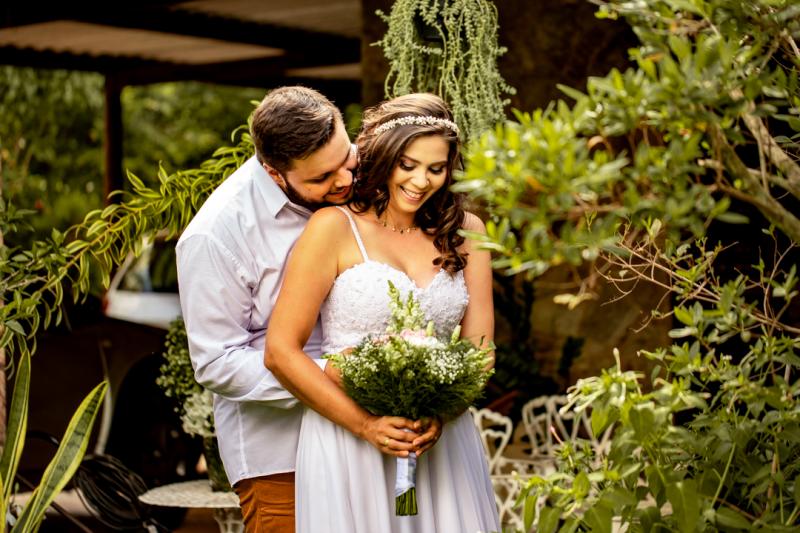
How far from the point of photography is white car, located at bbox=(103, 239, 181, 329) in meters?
6.68

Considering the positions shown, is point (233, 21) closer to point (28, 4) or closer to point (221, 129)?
point (28, 4)

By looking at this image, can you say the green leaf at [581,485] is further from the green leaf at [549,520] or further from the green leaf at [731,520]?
the green leaf at [731,520]

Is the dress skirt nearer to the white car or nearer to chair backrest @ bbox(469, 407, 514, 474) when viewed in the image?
chair backrest @ bbox(469, 407, 514, 474)

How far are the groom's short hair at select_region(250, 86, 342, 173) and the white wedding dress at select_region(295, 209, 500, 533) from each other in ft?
0.66

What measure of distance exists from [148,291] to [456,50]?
366 centimetres

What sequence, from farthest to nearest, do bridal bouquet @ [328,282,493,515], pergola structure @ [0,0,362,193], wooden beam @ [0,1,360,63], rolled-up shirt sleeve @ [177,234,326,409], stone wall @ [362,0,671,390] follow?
pergola structure @ [0,0,362,193] < wooden beam @ [0,1,360,63] < stone wall @ [362,0,671,390] < rolled-up shirt sleeve @ [177,234,326,409] < bridal bouquet @ [328,282,493,515]

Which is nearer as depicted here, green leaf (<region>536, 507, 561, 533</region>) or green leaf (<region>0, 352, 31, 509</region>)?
green leaf (<region>536, 507, 561, 533</region>)

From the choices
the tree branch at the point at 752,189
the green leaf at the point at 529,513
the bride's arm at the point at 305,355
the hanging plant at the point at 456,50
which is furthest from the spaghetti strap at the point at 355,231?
the tree branch at the point at 752,189

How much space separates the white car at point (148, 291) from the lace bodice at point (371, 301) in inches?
150

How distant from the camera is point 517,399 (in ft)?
17.4

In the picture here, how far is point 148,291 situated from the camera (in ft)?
22.4

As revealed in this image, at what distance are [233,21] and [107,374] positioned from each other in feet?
7.70

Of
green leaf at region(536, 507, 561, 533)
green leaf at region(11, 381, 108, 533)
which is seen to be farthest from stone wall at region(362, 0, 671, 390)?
green leaf at region(536, 507, 561, 533)

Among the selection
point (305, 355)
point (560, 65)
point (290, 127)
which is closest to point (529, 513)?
point (305, 355)
